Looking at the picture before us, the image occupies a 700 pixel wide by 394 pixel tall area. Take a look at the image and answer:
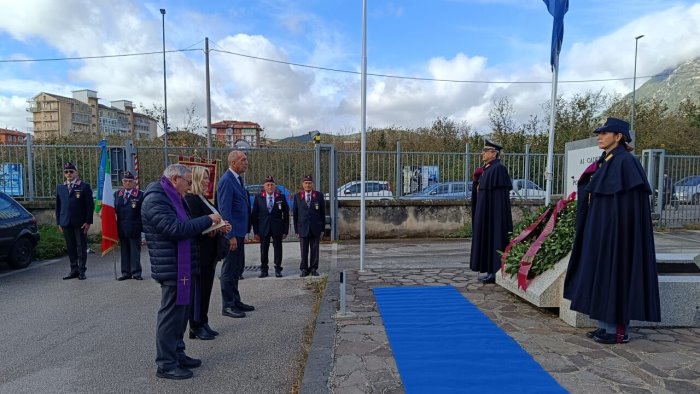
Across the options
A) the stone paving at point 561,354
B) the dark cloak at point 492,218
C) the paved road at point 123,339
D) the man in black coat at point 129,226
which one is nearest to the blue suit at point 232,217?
the paved road at point 123,339

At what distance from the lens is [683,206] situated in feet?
45.5

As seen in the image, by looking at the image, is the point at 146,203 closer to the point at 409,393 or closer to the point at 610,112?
the point at 409,393

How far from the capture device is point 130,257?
26.2ft

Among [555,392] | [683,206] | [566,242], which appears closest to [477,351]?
[555,392]

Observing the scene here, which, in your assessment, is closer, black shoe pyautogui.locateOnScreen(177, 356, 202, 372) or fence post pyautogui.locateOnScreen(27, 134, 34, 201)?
black shoe pyautogui.locateOnScreen(177, 356, 202, 372)

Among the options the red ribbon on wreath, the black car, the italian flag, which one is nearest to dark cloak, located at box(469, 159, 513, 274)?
the red ribbon on wreath

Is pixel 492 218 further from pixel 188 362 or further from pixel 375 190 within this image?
pixel 375 190

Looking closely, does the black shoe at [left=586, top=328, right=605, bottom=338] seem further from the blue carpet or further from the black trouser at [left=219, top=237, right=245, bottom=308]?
the black trouser at [left=219, top=237, right=245, bottom=308]

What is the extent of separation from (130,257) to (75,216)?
3.91 ft

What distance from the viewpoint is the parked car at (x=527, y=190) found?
1349 centimetres

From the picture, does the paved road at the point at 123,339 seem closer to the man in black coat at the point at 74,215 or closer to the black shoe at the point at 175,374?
the black shoe at the point at 175,374

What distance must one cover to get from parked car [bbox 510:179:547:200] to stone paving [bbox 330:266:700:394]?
8.20m

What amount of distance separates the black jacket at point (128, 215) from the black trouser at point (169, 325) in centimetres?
459

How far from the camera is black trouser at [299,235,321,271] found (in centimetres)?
793
